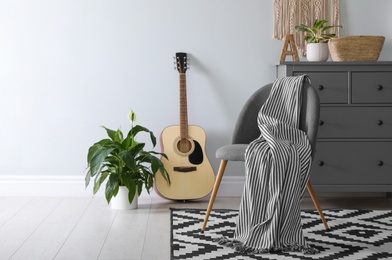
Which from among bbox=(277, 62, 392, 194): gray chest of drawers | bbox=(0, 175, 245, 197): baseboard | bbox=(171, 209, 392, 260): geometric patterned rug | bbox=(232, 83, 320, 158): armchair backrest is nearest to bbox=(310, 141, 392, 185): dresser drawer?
bbox=(277, 62, 392, 194): gray chest of drawers

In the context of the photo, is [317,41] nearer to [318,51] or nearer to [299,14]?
[318,51]

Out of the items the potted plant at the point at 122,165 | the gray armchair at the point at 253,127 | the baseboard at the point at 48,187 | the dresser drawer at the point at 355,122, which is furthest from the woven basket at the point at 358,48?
the baseboard at the point at 48,187

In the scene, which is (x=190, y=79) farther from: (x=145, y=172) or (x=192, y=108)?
(x=145, y=172)

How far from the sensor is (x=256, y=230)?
A: 320cm

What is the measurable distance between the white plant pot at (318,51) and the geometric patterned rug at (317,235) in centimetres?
90

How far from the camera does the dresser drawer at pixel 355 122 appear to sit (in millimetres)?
4184

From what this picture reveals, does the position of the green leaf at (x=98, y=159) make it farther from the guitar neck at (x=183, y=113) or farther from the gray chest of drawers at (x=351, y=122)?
the gray chest of drawers at (x=351, y=122)

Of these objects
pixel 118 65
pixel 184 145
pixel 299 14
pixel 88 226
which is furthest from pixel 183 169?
pixel 299 14

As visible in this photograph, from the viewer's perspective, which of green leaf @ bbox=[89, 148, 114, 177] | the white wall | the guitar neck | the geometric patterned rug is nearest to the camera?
the geometric patterned rug

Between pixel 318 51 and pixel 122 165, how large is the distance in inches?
51.8

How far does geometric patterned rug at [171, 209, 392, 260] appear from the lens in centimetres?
306

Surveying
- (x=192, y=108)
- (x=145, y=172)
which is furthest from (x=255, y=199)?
(x=192, y=108)

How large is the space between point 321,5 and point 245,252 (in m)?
2.04

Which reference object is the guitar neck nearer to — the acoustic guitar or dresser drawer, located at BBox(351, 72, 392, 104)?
the acoustic guitar
